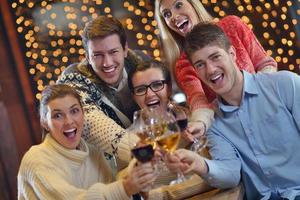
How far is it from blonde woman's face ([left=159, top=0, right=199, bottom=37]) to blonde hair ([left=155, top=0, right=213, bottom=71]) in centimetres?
3

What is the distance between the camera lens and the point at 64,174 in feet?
6.19

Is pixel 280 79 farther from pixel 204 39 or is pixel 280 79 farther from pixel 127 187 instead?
pixel 127 187

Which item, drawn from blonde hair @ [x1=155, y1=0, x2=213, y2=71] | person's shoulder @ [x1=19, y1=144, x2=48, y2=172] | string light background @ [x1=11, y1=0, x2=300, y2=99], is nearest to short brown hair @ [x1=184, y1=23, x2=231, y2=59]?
blonde hair @ [x1=155, y1=0, x2=213, y2=71]

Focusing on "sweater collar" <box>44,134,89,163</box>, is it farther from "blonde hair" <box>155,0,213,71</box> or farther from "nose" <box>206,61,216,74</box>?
"blonde hair" <box>155,0,213,71</box>

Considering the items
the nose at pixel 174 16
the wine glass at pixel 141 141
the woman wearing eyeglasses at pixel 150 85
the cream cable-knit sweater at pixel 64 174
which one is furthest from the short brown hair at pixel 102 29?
the wine glass at pixel 141 141

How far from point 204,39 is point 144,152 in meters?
0.63

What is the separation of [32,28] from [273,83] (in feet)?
6.01

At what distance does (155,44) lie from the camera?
3418mm

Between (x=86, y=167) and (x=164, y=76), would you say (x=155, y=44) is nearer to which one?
(x=164, y=76)

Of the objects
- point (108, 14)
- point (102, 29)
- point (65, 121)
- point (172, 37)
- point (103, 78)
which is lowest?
point (65, 121)

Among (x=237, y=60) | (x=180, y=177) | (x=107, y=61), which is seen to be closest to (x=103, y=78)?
(x=107, y=61)

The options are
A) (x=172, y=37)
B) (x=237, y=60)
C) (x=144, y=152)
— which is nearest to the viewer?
(x=144, y=152)

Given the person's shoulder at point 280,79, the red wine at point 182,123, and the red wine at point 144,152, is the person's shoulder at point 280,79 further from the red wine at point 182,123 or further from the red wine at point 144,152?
the red wine at point 144,152

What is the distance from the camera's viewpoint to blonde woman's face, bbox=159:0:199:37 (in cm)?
250
